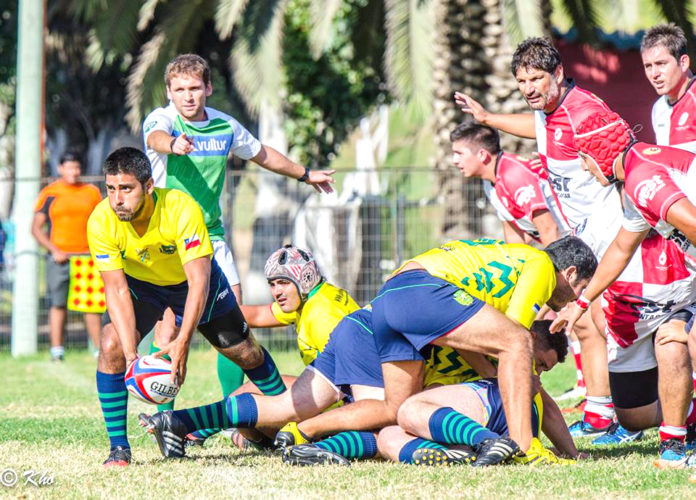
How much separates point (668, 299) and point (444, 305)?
1.55 m

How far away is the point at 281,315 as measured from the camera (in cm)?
691

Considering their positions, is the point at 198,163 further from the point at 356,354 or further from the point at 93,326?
the point at 93,326

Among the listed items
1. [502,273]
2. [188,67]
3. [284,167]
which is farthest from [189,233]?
[284,167]

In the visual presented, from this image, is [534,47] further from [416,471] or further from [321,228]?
[321,228]

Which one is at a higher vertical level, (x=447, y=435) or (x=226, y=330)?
(x=226, y=330)

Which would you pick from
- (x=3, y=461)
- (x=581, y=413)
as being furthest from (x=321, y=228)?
(x=3, y=461)

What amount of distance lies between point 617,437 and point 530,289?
1.82 metres

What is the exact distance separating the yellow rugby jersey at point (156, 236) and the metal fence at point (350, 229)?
25.2 ft

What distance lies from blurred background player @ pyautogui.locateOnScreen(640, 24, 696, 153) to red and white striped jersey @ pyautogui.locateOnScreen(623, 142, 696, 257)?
4.87 ft

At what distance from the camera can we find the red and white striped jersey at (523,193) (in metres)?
7.74

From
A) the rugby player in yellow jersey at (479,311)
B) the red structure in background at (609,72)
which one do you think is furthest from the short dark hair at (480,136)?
the red structure in background at (609,72)

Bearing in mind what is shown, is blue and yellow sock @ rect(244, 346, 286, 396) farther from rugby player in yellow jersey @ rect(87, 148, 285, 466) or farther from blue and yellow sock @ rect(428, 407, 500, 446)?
blue and yellow sock @ rect(428, 407, 500, 446)

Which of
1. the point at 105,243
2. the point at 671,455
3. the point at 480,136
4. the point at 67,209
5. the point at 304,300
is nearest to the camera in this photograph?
the point at 671,455

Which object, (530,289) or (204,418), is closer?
(530,289)
